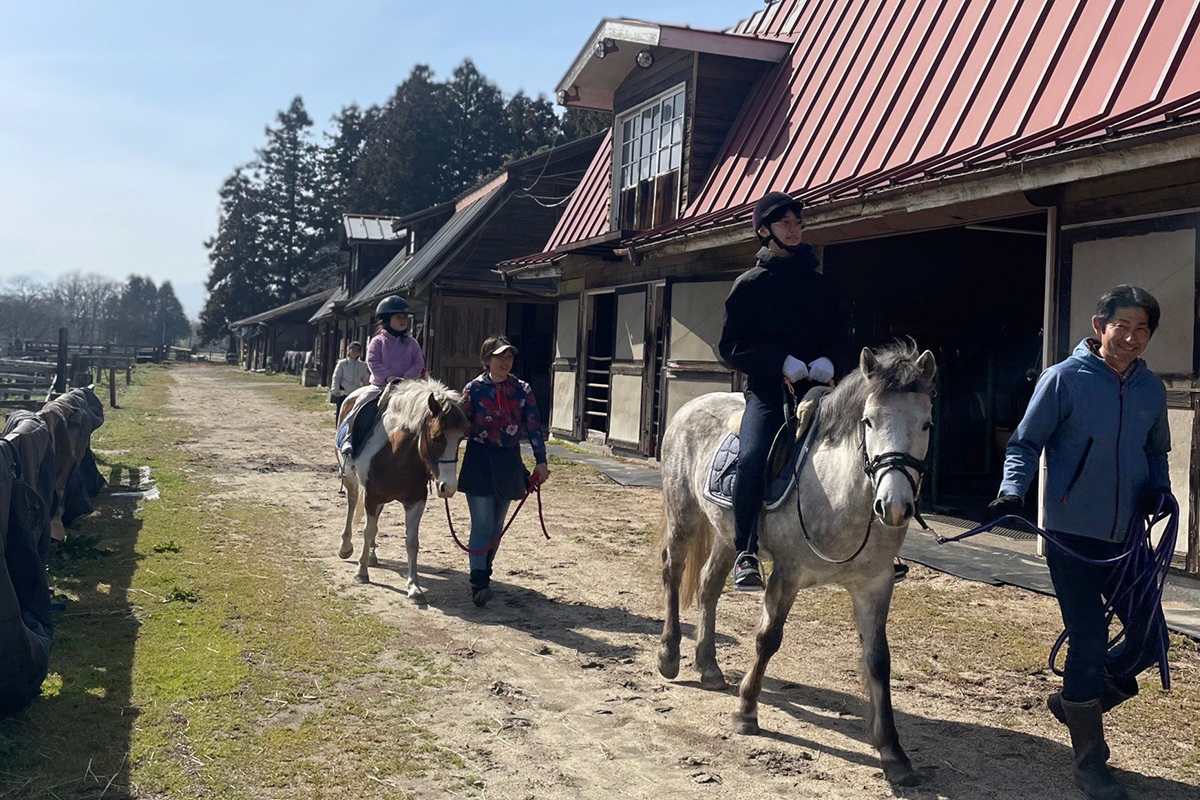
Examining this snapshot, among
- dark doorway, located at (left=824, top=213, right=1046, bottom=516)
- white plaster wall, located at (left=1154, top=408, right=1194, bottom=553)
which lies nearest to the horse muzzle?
white plaster wall, located at (left=1154, top=408, right=1194, bottom=553)

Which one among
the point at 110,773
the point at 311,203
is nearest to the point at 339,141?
the point at 311,203

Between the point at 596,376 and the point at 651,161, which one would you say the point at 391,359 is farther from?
the point at 596,376

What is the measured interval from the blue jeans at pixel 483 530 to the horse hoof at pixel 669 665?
188 cm

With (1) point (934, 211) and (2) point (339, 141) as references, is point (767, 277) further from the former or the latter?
(2) point (339, 141)

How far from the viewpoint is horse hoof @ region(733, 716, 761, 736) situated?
4387 mm

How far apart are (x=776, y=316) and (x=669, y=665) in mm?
1994

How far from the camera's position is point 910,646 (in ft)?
18.9

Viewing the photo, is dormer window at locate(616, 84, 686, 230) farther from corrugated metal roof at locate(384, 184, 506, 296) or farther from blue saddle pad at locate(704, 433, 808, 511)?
blue saddle pad at locate(704, 433, 808, 511)

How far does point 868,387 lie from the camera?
3.94 m

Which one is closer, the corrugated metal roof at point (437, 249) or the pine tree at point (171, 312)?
the corrugated metal roof at point (437, 249)

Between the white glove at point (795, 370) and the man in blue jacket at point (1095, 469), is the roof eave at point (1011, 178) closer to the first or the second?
the man in blue jacket at point (1095, 469)

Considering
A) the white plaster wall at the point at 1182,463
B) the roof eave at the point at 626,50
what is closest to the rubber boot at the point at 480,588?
the white plaster wall at the point at 1182,463

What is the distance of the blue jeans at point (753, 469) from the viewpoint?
455 centimetres

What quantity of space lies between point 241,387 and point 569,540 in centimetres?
3267
